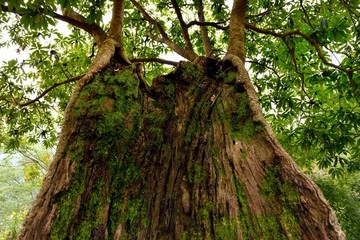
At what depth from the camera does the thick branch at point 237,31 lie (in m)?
2.63

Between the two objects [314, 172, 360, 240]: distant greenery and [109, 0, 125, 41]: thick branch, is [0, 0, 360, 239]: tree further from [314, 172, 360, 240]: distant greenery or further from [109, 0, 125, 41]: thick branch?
[314, 172, 360, 240]: distant greenery

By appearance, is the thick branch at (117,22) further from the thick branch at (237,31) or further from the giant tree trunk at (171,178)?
the thick branch at (237,31)

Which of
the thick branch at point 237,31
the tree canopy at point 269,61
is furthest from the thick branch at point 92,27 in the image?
the thick branch at point 237,31

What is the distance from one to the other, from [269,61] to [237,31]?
1.55m

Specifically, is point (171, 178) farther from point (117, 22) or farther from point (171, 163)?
point (117, 22)

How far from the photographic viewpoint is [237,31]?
282 centimetres

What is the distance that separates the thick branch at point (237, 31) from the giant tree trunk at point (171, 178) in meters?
0.71

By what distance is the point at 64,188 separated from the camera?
4.14 ft

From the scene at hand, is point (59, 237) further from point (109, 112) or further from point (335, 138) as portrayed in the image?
point (335, 138)

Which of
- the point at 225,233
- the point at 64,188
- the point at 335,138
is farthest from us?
the point at 335,138

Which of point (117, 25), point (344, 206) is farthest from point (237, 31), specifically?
point (344, 206)

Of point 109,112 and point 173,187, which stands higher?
point 109,112

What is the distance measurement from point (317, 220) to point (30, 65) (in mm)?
3794

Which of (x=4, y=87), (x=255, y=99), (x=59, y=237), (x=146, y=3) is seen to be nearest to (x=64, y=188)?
(x=59, y=237)
